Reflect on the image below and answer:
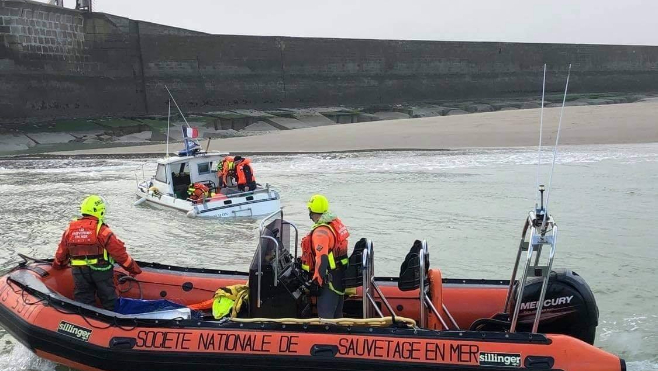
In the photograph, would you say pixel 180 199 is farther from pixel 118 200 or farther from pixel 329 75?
pixel 329 75

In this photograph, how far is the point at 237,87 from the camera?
33.0 meters

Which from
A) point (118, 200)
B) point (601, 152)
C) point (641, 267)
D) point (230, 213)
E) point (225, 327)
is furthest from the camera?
point (601, 152)

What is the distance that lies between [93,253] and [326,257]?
185 centimetres

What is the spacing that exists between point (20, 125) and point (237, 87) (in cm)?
1010

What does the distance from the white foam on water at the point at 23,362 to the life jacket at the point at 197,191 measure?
5.86 metres

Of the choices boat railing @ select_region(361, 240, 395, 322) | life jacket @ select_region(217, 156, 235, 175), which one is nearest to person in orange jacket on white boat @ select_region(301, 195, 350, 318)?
boat railing @ select_region(361, 240, 395, 322)

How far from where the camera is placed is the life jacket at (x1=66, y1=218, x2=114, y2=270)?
17.1 feet

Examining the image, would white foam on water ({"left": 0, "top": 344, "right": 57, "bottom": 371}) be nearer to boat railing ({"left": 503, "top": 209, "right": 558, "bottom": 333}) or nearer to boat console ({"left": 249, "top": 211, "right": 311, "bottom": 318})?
boat console ({"left": 249, "top": 211, "right": 311, "bottom": 318})

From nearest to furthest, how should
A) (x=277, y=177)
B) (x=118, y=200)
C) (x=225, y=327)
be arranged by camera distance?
(x=225, y=327) < (x=118, y=200) < (x=277, y=177)

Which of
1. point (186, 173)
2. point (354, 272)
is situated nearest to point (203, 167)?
point (186, 173)

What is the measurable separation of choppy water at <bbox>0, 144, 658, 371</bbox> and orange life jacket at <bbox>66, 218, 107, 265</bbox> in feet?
3.61

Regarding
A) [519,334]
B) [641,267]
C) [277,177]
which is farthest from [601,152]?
[519,334]

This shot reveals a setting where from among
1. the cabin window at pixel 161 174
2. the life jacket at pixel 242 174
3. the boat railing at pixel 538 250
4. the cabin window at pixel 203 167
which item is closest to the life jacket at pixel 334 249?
the boat railing at pixel 538 250

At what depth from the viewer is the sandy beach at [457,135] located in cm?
2195
